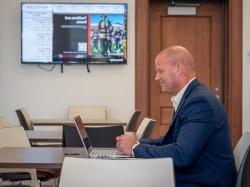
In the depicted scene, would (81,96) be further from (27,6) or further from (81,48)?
(27,6)

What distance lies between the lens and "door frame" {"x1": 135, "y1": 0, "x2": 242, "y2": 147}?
711 centimetres

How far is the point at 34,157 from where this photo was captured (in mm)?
2781

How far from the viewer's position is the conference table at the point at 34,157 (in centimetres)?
254

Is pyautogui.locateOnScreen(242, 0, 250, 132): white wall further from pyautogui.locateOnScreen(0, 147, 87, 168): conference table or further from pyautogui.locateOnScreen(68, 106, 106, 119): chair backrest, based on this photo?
pyautogui.locateOnScreen(0, 147, 87, 168): conference table

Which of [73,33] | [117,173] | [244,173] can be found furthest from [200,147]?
[73,33]

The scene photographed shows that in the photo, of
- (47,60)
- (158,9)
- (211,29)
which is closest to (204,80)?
(211,29)

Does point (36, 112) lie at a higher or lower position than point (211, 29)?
lower

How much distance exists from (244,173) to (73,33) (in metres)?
4.91

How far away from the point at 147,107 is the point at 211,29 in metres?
1.41

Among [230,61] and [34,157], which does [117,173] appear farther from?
[230,61]

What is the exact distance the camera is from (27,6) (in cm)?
700

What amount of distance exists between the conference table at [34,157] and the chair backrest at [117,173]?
65cm

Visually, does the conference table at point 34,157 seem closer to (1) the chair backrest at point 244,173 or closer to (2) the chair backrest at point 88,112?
(1) the chair backrest at point 244,173

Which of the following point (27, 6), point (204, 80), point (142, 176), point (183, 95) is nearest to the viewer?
point (142, 176)
